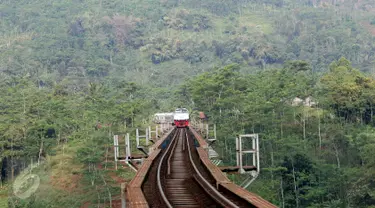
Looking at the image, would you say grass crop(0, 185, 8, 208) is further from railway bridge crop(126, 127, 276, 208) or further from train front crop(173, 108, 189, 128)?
railway bridge crop(126, 127, 276, 208)

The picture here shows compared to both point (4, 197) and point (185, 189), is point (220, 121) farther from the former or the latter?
point (185, 189)

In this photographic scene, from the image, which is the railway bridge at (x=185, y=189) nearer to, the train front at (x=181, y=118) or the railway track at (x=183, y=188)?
the railway track at (x=183, y=188)

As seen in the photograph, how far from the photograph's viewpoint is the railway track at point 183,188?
315 inches

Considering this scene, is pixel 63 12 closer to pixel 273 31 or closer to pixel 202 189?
pixel 273 31

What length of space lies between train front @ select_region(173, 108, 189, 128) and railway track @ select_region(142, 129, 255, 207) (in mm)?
19779

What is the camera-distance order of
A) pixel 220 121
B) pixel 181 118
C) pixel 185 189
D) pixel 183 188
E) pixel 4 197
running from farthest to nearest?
pixel 220 121 < pixel 181 118 < pixel 4 197 < pixel 183 188 < pixel 185 189

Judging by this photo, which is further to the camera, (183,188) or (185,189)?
(183,188)

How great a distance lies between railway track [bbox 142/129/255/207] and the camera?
26.2ft

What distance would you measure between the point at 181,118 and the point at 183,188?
24.4 meters

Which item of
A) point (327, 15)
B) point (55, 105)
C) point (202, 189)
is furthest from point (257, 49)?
point (202, 189)

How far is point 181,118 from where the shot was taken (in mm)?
34531

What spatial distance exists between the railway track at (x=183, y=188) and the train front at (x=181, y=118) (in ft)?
64.9

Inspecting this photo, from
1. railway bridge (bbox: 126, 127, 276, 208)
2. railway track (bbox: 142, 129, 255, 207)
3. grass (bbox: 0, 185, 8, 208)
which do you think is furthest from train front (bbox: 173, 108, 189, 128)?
railway bridge (bbox: 126, 127, 276, 208)

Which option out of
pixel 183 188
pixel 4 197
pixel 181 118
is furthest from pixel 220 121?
pixel 183 188
